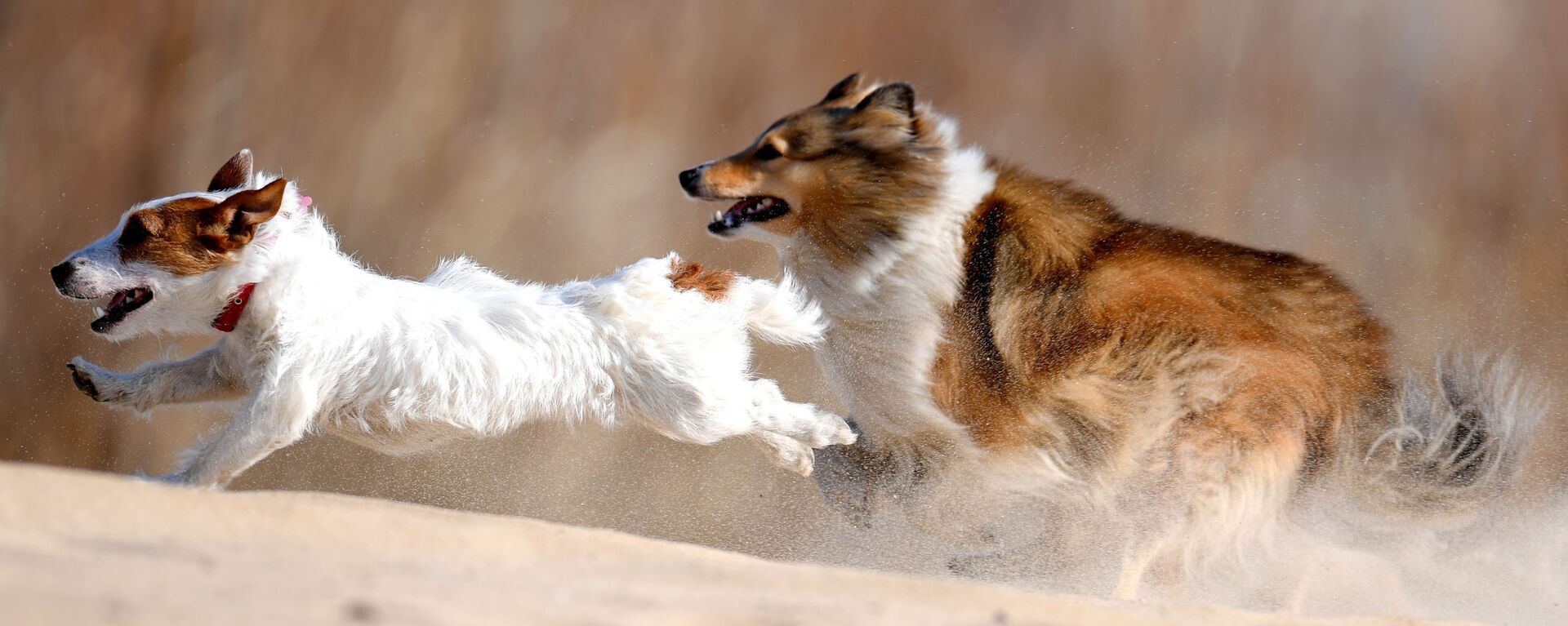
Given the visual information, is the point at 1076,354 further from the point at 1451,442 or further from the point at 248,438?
the point at 248,438

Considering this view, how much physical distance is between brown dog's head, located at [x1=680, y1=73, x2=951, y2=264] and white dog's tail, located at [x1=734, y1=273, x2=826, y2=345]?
1.05 feet

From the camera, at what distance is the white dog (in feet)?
12.4

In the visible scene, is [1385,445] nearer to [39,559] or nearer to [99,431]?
[39,559]

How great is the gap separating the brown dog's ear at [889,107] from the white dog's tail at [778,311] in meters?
0.70

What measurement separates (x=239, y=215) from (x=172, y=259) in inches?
9.2

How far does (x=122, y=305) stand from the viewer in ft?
12.7

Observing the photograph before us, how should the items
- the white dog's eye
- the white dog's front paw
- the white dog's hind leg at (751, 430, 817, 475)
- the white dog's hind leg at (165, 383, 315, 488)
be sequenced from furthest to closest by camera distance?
1. the white dog's hind leg at (751, 430, 817, 475)
2. the white dog's front paw
3. the white dog's eye
4. the white dog's hind leg at (165, 383, 315, 488)

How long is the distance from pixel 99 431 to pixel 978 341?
182 inches

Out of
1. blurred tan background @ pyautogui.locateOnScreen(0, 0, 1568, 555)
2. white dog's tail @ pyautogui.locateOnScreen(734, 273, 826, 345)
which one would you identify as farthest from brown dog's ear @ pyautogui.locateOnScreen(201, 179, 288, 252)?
blurred tan background @ pyautogui.locateOnScreen(0, 0, 1568, 555)

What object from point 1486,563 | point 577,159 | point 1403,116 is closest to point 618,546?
point 1486,563

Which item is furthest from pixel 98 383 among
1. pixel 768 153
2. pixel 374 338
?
pixel 768 153

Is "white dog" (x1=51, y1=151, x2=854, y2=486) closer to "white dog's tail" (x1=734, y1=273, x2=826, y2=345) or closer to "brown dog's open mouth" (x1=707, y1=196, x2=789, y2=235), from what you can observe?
"white dog's tail" (x1=734, y1=273, x2=826, y2=345)

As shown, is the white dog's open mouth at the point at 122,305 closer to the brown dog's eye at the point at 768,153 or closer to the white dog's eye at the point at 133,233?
the white dog's eye at the point at 133,233

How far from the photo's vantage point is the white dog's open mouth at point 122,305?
3855 mm
